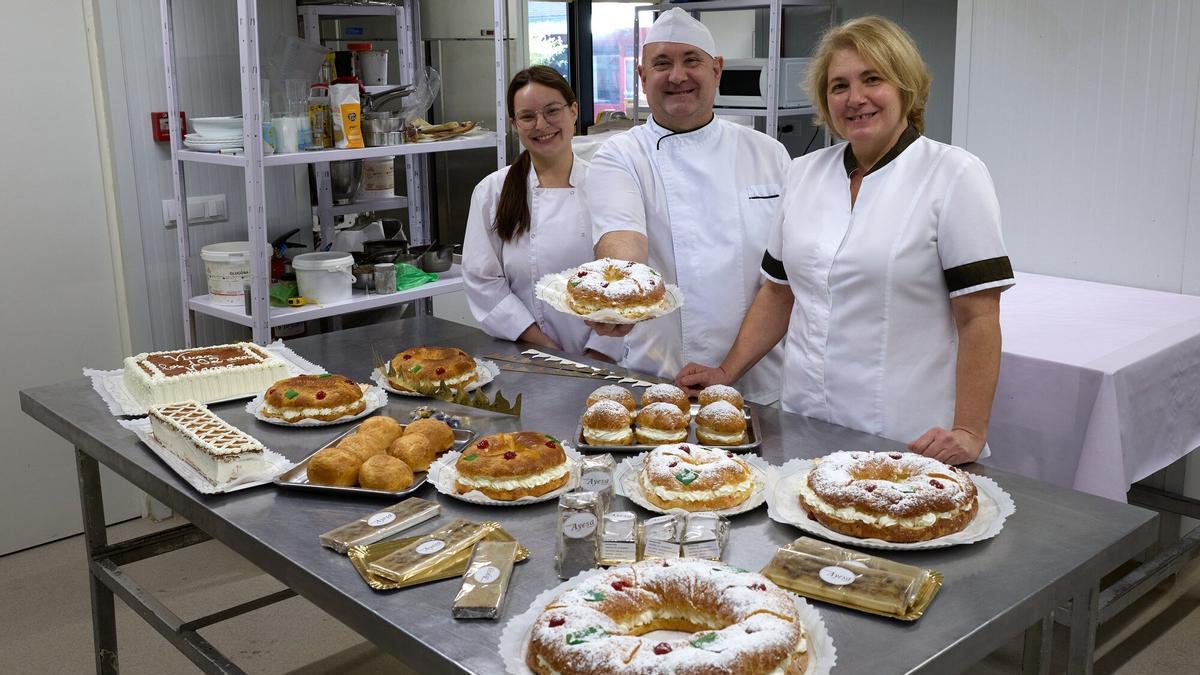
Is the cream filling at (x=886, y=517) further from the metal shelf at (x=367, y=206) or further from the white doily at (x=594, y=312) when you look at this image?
the metal shelf at (x=367, y=206)

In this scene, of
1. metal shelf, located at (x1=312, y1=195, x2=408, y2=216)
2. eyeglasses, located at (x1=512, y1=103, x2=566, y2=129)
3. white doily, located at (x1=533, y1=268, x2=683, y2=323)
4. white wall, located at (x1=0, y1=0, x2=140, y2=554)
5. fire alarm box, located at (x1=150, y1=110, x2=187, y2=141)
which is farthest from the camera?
metal shelf, located at (x1=312, y1=195, x2=408, y2=216)

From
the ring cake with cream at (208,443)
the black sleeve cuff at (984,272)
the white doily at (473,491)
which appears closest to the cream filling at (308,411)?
the ring cake with cream at (208,443)

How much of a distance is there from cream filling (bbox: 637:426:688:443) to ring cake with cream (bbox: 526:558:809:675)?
548mm

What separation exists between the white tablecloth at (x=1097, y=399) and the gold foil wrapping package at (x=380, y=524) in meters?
1.57

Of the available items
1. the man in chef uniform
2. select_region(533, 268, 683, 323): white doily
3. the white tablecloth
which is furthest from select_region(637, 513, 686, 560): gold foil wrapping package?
the white tablecloth

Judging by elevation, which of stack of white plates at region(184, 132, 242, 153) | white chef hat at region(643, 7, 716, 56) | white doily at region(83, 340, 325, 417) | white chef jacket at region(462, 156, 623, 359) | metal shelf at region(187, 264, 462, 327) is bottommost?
metal shelf at region(187, 264, 462, 327)

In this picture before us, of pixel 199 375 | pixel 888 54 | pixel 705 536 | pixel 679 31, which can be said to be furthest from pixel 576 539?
pixel 679 31

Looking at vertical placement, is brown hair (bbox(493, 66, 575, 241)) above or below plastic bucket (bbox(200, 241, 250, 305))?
above

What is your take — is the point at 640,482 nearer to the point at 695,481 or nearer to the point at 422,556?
the point at 695,481

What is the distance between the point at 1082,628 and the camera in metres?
1.62

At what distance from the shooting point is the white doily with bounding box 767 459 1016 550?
1.48 meters

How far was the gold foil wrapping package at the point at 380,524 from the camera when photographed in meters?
1.56

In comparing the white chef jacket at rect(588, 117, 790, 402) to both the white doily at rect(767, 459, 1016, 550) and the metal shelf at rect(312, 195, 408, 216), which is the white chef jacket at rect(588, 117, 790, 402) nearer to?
the white doily at rect(767, 459, 1016, 550)

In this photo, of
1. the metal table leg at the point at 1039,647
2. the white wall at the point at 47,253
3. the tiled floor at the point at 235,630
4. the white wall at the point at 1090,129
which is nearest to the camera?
the metal table leg at the point at 1039,647
